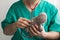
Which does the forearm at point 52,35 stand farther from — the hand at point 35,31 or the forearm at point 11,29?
the forearm at point 11,29

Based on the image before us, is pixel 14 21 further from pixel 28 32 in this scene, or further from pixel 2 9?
pixel 2 9

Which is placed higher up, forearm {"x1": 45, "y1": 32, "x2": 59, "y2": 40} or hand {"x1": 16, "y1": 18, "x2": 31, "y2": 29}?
hand {"x1": 16, "y1": 18, "x2": 31, "y2": 29}

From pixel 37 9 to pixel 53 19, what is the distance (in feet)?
0.25

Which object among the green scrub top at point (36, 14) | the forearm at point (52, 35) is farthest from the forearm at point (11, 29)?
the forearm at point (52, 35)

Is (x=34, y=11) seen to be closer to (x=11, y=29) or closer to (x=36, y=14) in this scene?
(x=36, y=14)

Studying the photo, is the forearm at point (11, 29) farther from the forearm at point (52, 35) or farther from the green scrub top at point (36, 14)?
the forearm at point (52, 35)

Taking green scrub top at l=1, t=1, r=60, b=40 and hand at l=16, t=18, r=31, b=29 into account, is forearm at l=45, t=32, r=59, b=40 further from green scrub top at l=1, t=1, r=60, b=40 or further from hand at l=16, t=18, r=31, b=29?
hand at l=16, t=18, r=31, b=29

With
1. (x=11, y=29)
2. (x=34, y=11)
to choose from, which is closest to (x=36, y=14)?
(x=34, y=11)

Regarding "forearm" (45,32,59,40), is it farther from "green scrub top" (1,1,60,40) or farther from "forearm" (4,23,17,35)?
"forearm" (4,23,17,35)

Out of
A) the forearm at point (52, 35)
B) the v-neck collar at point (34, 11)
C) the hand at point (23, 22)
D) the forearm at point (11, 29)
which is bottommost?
the forearm at point (52, 35)

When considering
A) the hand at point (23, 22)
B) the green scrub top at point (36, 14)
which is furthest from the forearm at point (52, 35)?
the hand at point (23, 22)

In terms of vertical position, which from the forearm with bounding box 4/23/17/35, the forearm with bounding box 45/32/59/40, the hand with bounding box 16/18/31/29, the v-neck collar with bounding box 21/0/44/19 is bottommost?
the forearm with bounding box 45/32/59/40

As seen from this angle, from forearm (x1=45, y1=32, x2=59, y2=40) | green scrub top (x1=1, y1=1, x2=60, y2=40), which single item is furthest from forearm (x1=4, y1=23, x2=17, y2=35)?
forearm (x1=45, y1=32, x2=59, y2=40)

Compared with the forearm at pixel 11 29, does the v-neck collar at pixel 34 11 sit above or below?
above
